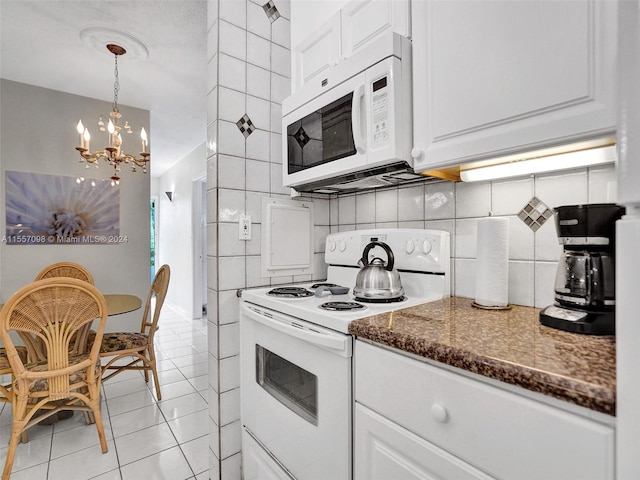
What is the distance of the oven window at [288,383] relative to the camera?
114 centimetres

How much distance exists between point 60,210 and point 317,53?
3247 mm

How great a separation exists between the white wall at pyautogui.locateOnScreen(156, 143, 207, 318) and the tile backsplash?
13.2ft

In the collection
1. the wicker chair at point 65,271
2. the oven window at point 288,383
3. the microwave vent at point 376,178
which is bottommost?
the oven window at point 288,383

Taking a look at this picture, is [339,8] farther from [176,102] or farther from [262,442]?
[176,102]

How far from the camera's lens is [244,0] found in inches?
66.1

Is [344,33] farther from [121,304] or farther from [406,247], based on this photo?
[121,304]

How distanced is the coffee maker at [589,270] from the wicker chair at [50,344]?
6.82 feet

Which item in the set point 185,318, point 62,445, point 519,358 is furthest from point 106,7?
point 185,318

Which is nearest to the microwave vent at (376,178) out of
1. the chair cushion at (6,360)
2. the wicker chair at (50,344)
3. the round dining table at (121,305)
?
the wicker chair at (50,344)

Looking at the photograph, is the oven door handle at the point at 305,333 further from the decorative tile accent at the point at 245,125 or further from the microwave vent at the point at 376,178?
the decorative tile accent at the point at 245,125

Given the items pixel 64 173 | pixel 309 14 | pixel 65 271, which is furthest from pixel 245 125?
pixel 64 173

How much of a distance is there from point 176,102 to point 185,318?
3.22m

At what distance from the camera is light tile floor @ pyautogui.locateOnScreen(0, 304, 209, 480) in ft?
5.59

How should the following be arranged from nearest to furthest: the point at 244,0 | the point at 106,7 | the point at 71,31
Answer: the point at 244,0 → the point at 106,7 → the point at 71,31
